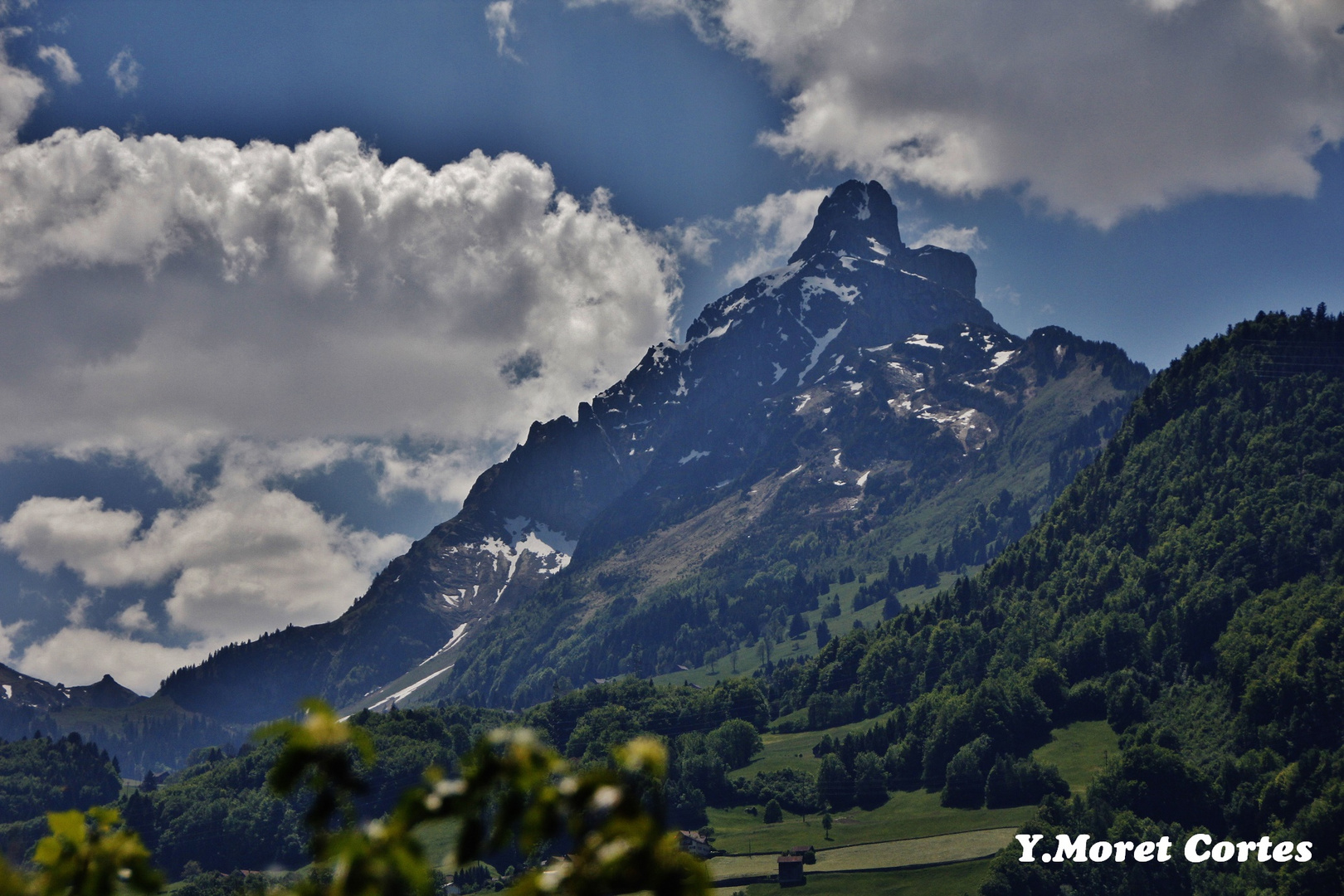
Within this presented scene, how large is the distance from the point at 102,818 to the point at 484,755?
484 cm

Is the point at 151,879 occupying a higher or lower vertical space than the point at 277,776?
lower

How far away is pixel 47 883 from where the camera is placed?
9.53 meters

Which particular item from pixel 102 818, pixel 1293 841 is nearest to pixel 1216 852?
pixel 1293 841

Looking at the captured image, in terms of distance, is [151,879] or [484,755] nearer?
[484,755]

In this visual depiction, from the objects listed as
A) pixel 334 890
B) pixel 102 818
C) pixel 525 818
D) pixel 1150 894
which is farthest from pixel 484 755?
pixel 1150 894

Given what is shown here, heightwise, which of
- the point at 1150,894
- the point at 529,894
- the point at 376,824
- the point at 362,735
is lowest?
the point at 1150,894

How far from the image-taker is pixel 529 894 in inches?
311

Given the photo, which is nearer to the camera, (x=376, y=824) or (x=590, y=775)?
(x=376, y=824)

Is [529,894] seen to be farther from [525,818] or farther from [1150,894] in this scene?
[1150,894]

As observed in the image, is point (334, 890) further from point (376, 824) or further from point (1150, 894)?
point (1150, 894)

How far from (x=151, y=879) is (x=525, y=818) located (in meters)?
3.65

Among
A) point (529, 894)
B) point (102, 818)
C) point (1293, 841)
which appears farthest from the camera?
point (1293, 841)

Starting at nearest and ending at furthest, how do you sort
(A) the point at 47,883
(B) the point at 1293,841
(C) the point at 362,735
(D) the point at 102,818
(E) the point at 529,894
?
1. (C) the point at 362,735
2. (E) the point at 529,894
3. (A) the point at 47,883
4. (D) the point at 102,818
5. (B) the point at 1293,841

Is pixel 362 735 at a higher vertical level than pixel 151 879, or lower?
higher
